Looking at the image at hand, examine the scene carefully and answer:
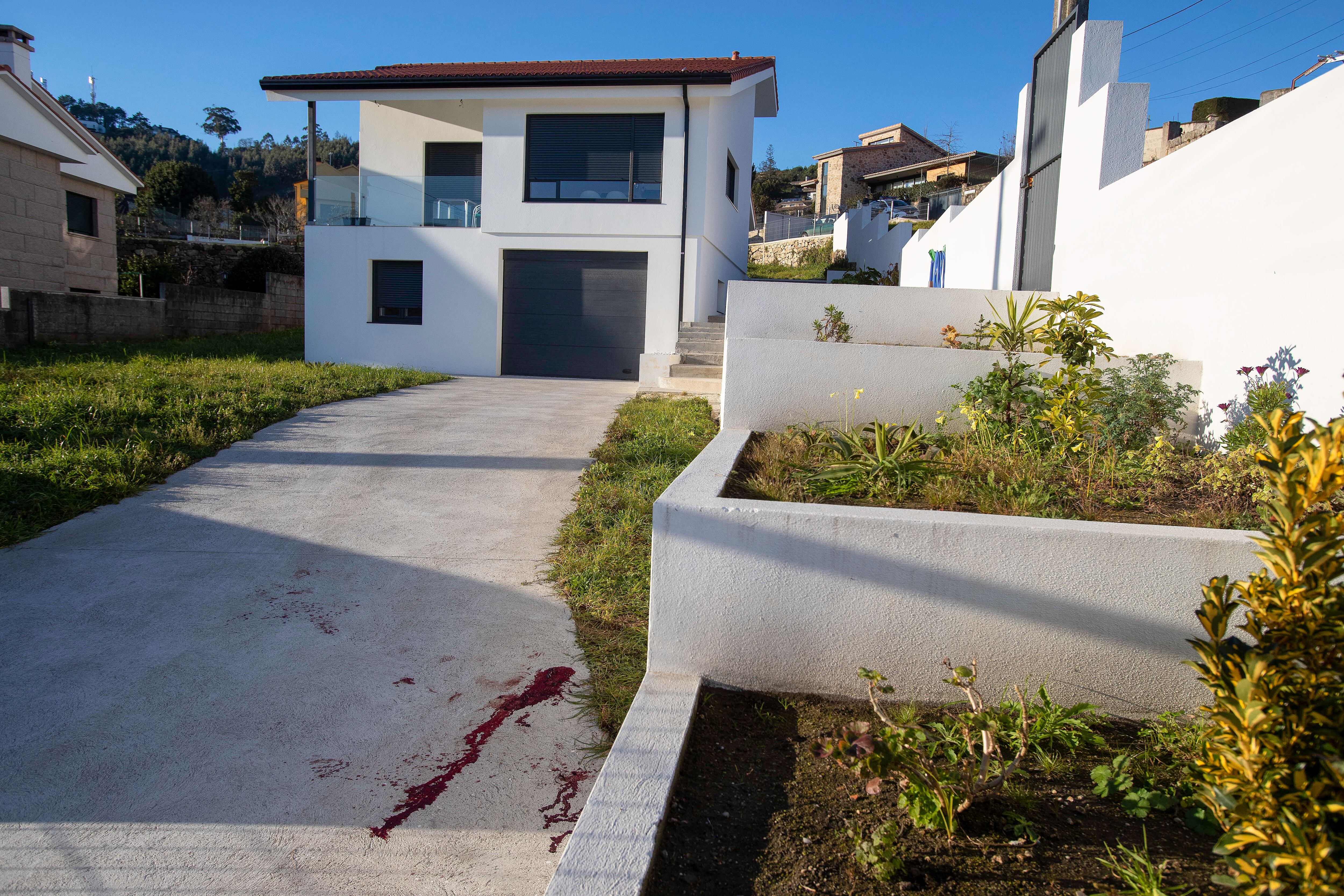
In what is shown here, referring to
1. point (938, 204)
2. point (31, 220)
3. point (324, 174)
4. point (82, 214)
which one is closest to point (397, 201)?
point (324, 174)

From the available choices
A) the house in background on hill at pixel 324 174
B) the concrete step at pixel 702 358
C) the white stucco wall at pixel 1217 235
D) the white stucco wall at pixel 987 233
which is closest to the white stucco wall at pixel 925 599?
the white stucco wall at pixel 1217 235

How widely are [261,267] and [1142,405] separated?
2243 centimetres

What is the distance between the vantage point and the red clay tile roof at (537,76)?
42.4ft

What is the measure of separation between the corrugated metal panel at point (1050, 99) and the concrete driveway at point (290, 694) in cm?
583

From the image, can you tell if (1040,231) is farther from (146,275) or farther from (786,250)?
(786,250)

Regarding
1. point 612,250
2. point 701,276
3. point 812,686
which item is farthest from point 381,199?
point 812,686

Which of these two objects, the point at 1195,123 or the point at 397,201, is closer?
the point at 397,201

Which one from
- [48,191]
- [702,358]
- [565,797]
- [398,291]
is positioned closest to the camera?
[565,797]

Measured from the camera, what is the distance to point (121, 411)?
23.9ft

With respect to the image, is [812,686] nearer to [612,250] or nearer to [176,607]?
[176,607]

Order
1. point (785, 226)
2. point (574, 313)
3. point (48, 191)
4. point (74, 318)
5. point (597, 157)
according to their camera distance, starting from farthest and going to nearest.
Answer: point (785, 226) → point (48, 191) → point (574, 313) → point (597, 157) → point (74, 318)

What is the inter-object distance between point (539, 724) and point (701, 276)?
11489 mm

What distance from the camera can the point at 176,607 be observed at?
4.09 metres

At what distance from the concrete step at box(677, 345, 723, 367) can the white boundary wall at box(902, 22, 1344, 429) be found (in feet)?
19.0
